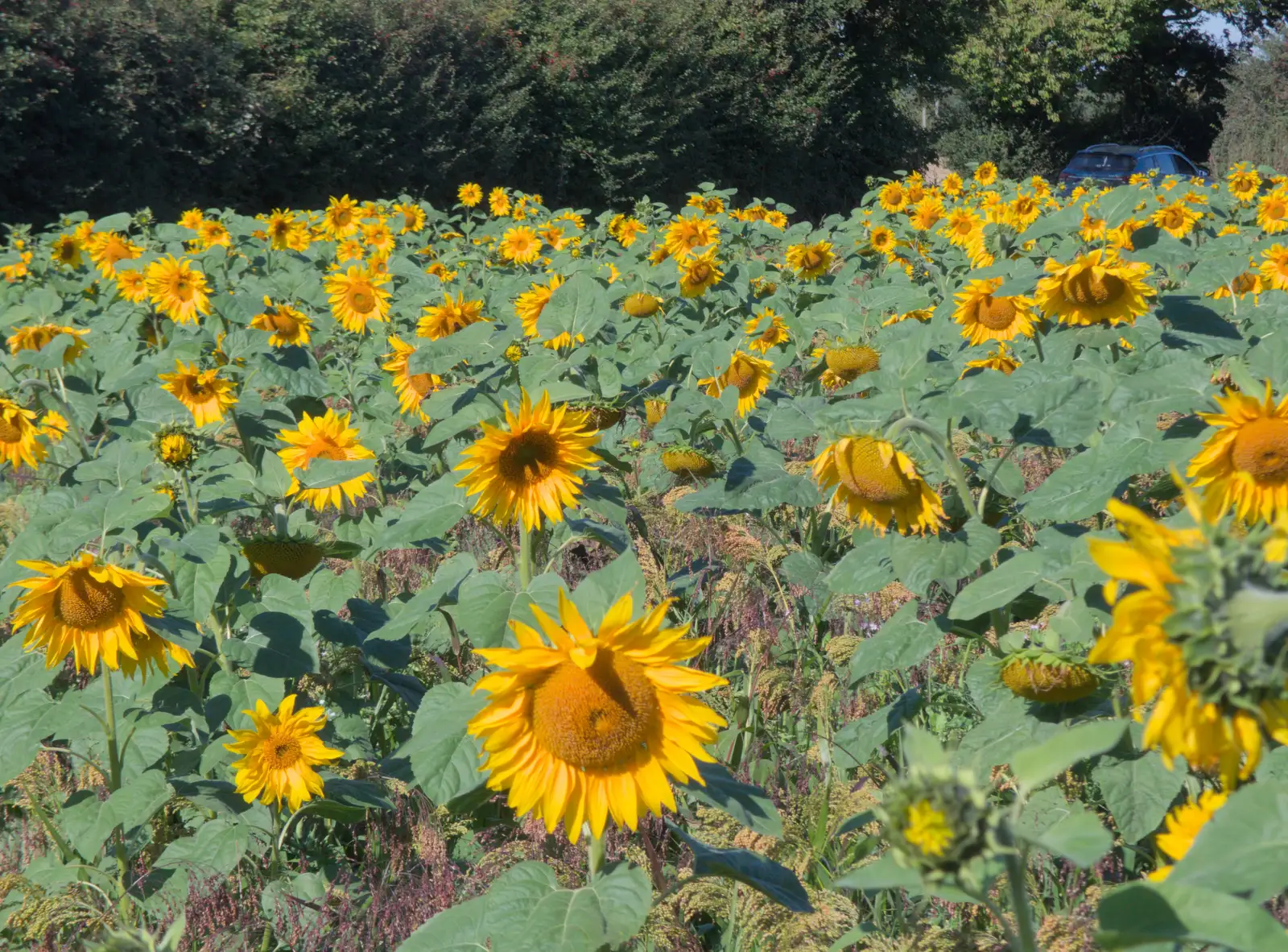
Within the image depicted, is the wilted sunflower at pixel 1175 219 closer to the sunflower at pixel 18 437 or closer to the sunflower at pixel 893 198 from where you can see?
the sunflower at pixel 893 198

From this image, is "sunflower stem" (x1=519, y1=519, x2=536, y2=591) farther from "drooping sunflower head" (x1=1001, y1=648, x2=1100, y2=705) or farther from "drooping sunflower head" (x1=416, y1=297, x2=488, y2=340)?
"drooping sunflower head" (x1=416, y1=297, x2=488, y2=340)

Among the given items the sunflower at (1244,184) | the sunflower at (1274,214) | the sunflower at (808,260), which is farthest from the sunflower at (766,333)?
the sunflower at (1244,184)

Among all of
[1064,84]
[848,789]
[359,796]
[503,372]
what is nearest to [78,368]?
[503,372]

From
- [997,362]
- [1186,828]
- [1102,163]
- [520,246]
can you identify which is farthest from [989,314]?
[1102,163]

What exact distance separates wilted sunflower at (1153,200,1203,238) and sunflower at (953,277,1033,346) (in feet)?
9.24

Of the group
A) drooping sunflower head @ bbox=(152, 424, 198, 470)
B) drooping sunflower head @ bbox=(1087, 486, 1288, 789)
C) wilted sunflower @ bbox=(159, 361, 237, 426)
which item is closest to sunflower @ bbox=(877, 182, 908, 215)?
wilted sunflower @ bbox=(159, 361, 237, 426)

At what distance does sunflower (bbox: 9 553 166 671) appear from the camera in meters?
Result: 2.07

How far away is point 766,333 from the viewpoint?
15.7 feet

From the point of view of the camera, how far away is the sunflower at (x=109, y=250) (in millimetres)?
6359

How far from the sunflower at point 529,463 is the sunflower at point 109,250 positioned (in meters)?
4.69

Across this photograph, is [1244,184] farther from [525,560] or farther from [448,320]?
[525,560]

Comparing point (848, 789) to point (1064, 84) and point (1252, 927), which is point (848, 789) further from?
point (1064, 84)

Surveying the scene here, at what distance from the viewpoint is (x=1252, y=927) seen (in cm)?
82

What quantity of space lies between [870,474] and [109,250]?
5570mm
